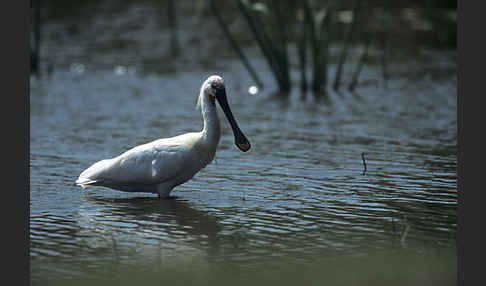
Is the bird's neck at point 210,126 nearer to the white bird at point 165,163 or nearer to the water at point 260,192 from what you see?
the white bird at point 165,163

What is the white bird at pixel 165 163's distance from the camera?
31.1ft

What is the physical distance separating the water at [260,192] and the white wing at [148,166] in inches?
10.2

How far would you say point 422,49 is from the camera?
23.2 meters

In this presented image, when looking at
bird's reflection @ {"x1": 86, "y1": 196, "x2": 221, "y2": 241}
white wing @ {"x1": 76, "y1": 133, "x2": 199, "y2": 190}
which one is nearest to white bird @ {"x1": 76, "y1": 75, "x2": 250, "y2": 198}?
white wing @ {"x1": 76, "y1": 133, "x2": 199, "y2": 190}

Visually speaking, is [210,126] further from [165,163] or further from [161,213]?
[161,213]

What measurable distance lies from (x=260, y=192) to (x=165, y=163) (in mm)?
1202

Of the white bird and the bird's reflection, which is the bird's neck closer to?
the white bird

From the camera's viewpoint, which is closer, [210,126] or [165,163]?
[165,163]

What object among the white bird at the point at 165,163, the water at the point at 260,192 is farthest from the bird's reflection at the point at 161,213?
the white bird at the point at 165,163

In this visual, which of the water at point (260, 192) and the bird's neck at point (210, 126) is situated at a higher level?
the bird's neck at point (210, 126)

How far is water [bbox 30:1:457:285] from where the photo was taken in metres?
7.44

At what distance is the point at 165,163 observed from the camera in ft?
31.0

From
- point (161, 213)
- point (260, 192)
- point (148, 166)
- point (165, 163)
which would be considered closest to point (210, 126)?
point (165, 163)

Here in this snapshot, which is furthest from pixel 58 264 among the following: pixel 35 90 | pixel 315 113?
pixel 35 90
